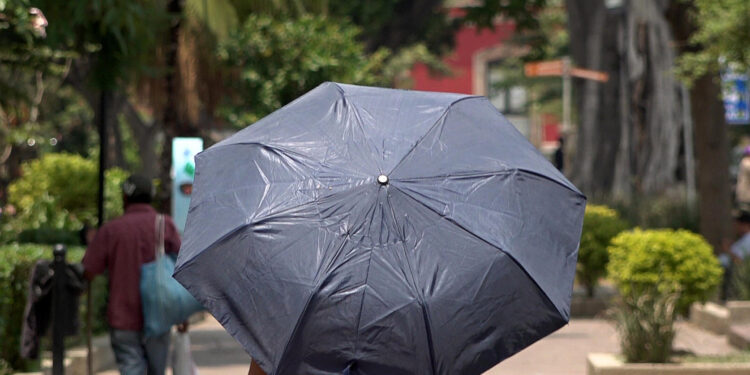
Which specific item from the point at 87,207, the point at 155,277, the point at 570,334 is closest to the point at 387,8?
the point at 87,207

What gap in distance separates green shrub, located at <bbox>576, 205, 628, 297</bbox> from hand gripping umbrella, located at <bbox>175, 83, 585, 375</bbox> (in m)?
11.3

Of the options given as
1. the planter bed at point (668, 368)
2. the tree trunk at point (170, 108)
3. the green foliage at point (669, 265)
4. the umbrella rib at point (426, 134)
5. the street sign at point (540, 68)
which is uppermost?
the street sign at point (540, 68)

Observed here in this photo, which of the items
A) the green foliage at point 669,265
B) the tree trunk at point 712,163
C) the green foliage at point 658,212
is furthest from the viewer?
the green foliage at point 658,212

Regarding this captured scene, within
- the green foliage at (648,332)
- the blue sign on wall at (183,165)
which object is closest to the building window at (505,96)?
the blue sign on wall at (183,165)

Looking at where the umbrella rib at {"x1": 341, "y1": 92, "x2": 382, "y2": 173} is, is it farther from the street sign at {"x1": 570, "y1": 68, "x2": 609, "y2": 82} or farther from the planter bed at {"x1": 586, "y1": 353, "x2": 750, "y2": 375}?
the street sign at {"x1": 570, "y1": 68, "x2": 609, "y2": 82}

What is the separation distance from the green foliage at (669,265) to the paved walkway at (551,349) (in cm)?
46

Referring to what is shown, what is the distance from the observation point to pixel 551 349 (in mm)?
12680

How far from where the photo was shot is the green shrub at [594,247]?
16.4 metres

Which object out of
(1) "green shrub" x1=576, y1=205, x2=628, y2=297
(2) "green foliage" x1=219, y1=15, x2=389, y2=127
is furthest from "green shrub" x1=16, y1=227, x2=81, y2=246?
(1) "green shrub" x1=576, y1=205, x2=628, y2=297

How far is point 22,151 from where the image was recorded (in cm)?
2759

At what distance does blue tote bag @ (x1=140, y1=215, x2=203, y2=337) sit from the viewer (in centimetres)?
743

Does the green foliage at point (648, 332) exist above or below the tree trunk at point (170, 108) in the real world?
below

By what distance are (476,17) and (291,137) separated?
21.0 meters

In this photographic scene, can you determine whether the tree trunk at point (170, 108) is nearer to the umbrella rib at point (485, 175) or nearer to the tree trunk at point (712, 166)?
the tree trunk at point (712, 166)
